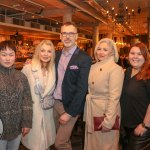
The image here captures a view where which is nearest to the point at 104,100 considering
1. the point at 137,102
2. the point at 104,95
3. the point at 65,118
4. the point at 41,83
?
the point at 104,95

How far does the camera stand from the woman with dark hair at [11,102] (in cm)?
226

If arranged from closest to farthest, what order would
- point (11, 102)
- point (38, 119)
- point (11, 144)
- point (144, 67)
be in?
point (11, 102), point (11, 144), point (144, 67), point (38, 119)

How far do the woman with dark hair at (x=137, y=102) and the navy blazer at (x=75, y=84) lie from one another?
45 centimetres

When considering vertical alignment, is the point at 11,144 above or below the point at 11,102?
below

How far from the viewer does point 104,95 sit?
265 cm

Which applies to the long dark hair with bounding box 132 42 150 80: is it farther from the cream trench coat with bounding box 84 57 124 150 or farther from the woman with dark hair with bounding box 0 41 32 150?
the woman with dark hair with bounding box 0 41 32 150

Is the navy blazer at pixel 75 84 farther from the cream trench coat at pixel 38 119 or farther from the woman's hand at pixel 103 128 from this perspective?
the woman's hand at pixel 103 128

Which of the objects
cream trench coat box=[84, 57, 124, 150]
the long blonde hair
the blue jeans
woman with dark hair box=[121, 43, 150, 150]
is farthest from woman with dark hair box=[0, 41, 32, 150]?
woman with dark hair box=[121, 43, 150, 150]

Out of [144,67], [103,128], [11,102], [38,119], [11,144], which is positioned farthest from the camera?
[38,119]

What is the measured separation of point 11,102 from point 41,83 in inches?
19.7

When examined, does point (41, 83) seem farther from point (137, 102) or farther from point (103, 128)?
point (137, 102)

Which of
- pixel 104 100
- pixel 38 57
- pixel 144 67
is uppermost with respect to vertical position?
pixel 38 57

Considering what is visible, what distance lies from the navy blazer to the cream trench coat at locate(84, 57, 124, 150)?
98mm

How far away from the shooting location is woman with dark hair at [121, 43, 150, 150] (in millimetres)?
2432
